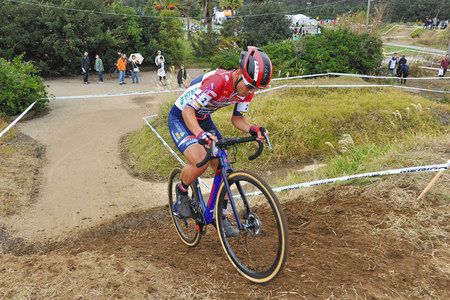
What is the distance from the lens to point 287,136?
10.5 m

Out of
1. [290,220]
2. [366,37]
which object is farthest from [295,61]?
[290,220]

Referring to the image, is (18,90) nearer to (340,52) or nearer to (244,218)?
(244,218)

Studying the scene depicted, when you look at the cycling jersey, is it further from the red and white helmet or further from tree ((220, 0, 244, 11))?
tree ((220, 0, 244, 11))

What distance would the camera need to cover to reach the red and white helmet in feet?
11.8

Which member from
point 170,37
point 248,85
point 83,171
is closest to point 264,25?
point 170,37

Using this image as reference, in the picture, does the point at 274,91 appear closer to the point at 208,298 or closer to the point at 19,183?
the point at 19,183

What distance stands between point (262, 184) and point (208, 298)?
1.07 meters

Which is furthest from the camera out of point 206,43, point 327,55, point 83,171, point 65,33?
point 206,43

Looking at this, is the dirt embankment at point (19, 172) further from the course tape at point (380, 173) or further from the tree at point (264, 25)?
the tree at point (264, 25)

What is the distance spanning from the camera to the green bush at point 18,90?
42.4 feet

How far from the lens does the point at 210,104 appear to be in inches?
163

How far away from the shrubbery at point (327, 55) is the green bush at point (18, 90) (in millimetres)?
9547

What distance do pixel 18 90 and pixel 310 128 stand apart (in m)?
9.57

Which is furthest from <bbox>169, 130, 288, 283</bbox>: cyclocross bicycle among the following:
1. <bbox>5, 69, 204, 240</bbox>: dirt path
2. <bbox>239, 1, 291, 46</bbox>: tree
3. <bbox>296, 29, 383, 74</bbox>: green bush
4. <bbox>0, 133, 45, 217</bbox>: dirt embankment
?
<bbox>239, 1, 291, 46</bbox>: tree
